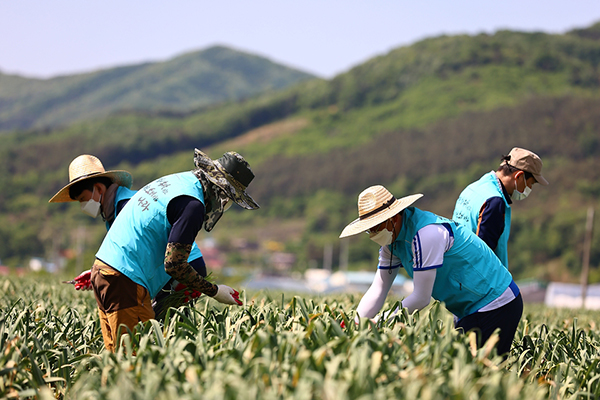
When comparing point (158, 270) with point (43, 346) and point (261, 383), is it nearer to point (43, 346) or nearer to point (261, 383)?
point (43, 346)

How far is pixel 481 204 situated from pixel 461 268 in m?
0.86

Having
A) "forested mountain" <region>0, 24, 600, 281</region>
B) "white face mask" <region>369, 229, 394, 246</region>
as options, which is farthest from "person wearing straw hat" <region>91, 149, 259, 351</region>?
"forested mountain" <region>0, 24, 600, 281</region>

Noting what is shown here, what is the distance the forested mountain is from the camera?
103 meters

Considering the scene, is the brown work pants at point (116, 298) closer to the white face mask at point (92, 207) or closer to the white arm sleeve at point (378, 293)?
the white face mask at point (92, 207)

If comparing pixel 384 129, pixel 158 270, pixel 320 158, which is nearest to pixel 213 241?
pixel 320 158

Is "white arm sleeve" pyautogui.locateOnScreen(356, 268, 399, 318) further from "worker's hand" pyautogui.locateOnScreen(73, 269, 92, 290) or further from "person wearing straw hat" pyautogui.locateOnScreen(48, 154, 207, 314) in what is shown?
"worker's hand" pyautogui.locateOnScreen(73, 269, 92, 290)

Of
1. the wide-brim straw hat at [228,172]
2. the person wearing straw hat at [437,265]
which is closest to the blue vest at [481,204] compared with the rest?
the person wearing straw hat at [437,265]

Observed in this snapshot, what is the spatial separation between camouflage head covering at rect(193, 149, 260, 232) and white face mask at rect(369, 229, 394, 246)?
2.40ft

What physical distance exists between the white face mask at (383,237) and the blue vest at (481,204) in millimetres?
968

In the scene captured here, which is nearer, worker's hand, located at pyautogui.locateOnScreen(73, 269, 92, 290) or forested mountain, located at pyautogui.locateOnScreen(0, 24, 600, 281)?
worker's hand, located at pyautogui.locateOnScreen(73, 269, 92, 290)

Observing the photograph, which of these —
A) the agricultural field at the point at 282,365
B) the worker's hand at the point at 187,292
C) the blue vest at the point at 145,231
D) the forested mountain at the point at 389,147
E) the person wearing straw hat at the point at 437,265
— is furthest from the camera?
the forested mountain at the point at 389,147

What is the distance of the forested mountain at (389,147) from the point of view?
103062 mm

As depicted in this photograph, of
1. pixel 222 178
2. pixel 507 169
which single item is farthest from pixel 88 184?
pixel 507 169

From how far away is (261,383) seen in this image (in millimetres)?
2422
